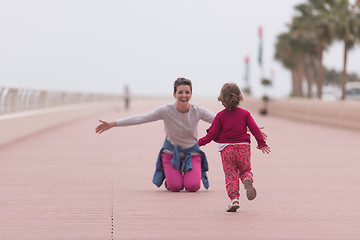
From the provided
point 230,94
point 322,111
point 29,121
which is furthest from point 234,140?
point 322,111

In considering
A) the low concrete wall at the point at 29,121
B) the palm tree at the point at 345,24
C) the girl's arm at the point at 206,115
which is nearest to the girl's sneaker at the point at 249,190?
the girl's arm at the point at 206,115

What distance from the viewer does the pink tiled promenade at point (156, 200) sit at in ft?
21.4

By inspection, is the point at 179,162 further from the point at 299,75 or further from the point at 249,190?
the point at 299,75

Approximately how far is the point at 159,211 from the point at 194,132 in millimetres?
1714

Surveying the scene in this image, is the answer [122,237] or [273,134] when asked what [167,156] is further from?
[273,134]

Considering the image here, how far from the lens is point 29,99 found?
73.0 ft


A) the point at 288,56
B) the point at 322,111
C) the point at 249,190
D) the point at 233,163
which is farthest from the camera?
the point at 288,56

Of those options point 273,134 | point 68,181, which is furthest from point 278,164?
point 273,134

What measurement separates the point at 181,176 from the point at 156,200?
0.89 metres

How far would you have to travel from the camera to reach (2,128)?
16906 millimetres

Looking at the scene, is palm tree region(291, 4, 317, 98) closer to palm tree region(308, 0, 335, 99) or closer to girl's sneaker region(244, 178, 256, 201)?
palm tree region(308, 0, 335, 99)

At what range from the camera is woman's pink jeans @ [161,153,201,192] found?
916 cm

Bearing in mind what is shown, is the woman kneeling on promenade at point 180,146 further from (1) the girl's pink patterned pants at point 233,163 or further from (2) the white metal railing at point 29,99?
(2) the white metal railing at point 29,99

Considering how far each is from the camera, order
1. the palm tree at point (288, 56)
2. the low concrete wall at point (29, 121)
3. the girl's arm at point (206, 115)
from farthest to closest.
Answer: the palm tree at point (288, 56) → the low concrete wall at point (29, 121) → the girl's arm at point (206, 115)
